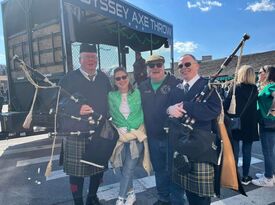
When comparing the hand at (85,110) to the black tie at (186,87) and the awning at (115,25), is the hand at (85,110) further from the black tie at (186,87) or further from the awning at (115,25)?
the awning at (115,25)

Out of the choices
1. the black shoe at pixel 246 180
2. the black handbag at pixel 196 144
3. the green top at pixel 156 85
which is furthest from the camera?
the black shoe at pixel 246 180

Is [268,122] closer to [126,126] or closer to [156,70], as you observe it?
[156,70]

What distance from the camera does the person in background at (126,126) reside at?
3055mm

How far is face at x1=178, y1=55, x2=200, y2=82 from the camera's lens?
253 centimetres

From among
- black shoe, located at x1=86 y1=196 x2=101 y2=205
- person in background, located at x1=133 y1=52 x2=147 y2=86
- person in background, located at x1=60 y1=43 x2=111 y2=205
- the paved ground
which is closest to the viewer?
person in background, located at x1=60 y1=43 x2=111 y2=205

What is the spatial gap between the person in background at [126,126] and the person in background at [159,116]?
0.27 ft

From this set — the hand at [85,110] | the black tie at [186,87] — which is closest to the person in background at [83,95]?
the hand at [85,110]

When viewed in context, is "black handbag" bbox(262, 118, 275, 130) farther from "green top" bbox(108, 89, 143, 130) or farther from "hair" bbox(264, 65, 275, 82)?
"green top" bbox(108, 89, 143, 130)

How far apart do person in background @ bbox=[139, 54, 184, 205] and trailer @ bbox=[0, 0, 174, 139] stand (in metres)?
2.11

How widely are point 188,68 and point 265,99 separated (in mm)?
1821

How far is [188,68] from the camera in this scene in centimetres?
254

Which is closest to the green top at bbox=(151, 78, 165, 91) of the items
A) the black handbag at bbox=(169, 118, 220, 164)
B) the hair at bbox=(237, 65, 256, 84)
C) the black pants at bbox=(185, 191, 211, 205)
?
the black handbag at bbox=(169, 118, 220, 164)

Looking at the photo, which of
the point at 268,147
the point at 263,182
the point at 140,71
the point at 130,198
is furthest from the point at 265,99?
the point at 140,71

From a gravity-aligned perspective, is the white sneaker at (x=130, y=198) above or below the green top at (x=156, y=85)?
below
